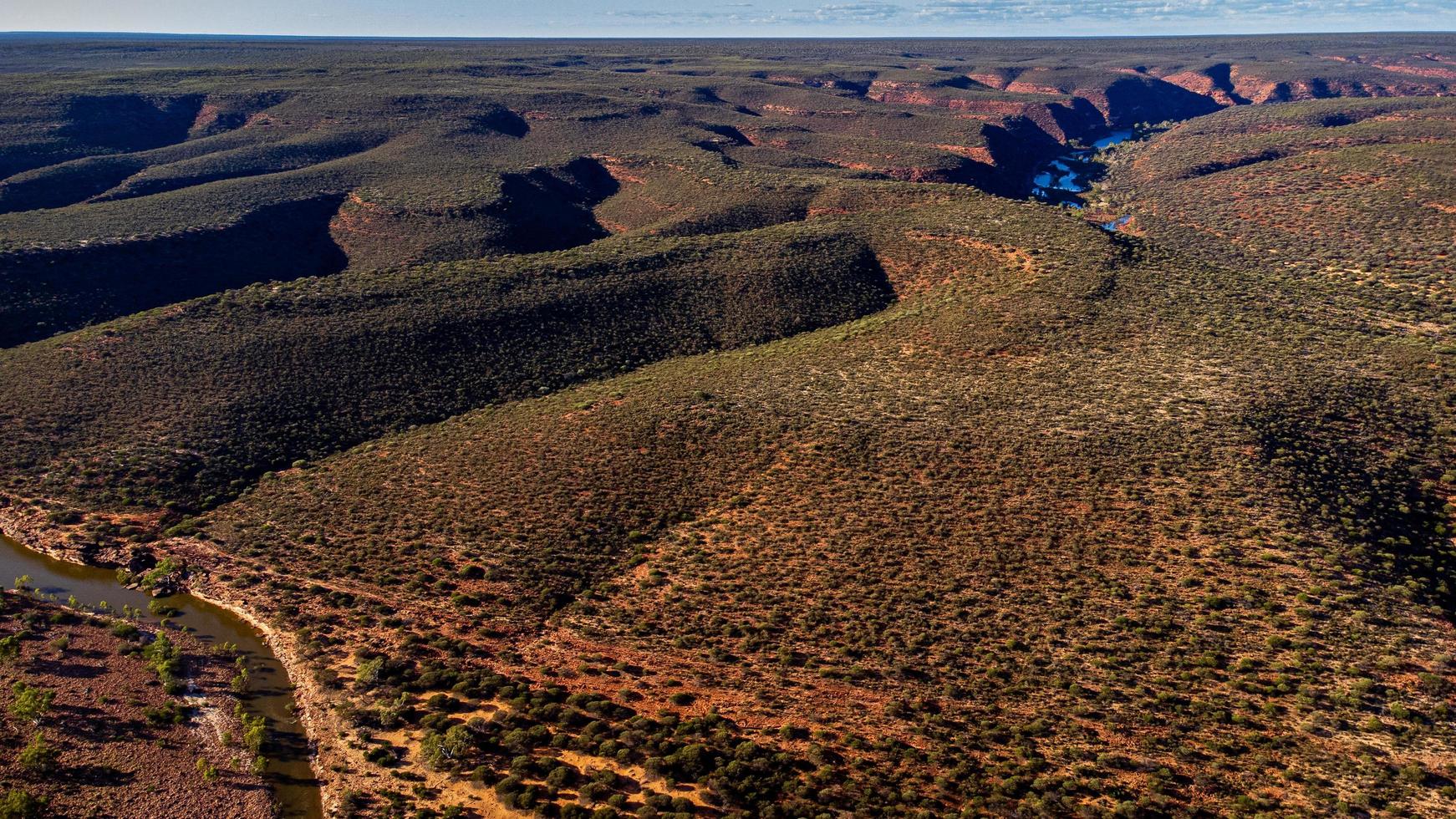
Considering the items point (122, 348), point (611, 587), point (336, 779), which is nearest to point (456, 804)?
point (336, 779)

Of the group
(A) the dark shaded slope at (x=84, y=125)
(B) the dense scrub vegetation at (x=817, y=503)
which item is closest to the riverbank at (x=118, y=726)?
(B) the dense scrub vegetation at (x=817, y=503)

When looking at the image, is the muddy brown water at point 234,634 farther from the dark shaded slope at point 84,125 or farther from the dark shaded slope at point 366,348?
the dark shaded slope at point 84,125

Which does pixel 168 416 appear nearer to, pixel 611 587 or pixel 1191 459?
pixel 611 587

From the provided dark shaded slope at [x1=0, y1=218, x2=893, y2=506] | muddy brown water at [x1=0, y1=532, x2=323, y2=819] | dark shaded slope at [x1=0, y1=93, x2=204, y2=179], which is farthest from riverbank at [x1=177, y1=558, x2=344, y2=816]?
dark shaded slope at [x1=0, y1=93, x2=204, y2=179]

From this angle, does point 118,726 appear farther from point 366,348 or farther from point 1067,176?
A: point 1067,176

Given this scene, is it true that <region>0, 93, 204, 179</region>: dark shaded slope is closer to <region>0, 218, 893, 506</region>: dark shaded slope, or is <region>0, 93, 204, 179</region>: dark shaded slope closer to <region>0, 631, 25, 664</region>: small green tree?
<region>0, 218, 893, 506</region>: dark shaded slope

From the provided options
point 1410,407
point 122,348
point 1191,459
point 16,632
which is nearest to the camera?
point 16,632

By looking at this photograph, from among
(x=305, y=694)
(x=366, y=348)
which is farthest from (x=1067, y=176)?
(x=305, y=694)
